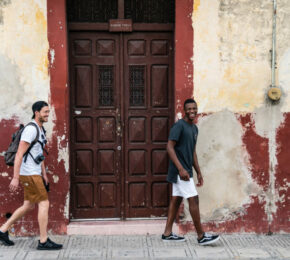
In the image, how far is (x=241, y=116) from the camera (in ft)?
22.6

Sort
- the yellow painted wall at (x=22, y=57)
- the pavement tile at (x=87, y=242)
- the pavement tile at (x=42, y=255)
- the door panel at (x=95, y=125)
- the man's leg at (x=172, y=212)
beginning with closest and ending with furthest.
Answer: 1. the pavement tile at (x=42, y=255)
2. the pavement tile at (x=87, y=242)
3. the man's leg at (x=172, y=212)
4. the yellow painted wall at (x=22, y=57)
5. the door panel at (x=95, y=125)

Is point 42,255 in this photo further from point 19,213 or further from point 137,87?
point 137,87

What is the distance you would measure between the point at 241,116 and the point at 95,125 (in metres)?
1.99

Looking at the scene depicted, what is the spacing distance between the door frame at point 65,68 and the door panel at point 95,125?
257 mm

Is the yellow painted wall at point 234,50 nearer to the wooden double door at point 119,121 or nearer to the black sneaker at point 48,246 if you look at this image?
the wooden double door at point 119,121

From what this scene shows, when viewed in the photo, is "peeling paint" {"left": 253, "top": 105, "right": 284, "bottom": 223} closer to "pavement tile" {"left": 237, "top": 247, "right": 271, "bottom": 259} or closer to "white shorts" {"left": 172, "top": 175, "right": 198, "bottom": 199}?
"pavement tile" {"left": 237, "top": 247, "right": 271, "bottom": 259}

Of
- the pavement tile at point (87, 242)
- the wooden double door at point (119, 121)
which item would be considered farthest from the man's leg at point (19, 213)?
the wooden double door at point (119, 121)

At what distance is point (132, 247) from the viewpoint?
20.7 ft

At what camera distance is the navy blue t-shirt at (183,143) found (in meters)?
6.17

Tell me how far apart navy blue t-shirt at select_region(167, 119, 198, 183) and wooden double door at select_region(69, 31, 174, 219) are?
0.83 metres

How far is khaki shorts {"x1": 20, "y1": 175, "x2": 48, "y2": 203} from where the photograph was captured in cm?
596

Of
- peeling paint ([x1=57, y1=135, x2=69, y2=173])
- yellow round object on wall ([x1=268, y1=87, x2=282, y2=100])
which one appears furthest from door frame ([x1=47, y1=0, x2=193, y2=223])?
yellow round object on wall ([x1=268, y1=87, x2=282, y2=100])

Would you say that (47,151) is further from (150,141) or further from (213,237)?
(213,237)

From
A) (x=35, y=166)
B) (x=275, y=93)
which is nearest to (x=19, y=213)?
(x=35, y=166)
